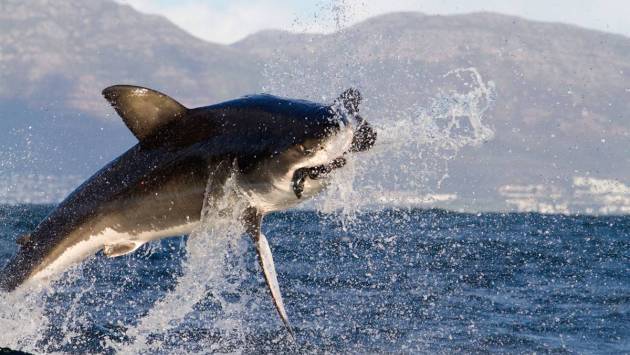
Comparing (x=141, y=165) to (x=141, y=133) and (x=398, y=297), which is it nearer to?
(x=141, y=133)

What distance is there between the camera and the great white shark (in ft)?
20.5

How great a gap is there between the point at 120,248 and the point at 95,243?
0.28 metres

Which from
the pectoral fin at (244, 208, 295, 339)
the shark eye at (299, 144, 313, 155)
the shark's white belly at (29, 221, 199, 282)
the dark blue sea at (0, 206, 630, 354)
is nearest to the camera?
the shark eye at (299, 144, 313, 155)

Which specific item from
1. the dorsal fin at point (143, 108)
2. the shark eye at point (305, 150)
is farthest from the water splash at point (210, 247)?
the dorsal fin at point (143, 108)

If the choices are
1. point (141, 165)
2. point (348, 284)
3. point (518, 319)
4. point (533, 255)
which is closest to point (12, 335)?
point (141, 165)

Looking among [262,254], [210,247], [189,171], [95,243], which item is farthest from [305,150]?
[95,243]

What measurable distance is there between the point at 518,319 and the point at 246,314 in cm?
561

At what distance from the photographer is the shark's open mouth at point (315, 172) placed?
6176 mm

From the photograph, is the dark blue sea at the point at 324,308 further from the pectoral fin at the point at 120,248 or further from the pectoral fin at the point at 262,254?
the pectoral fin at the point at 120,248

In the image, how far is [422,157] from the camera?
7219mm

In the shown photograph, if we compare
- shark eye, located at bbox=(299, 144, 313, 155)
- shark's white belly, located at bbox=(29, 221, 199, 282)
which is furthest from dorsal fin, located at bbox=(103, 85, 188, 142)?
shark eye, located at bbox=(299, 144, 313, 155)

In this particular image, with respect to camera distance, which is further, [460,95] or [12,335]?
[12,335]

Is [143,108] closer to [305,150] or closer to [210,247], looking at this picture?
[210,247]

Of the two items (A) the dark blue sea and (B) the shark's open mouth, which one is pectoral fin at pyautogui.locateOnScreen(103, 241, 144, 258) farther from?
(B) the shark's open mouth
